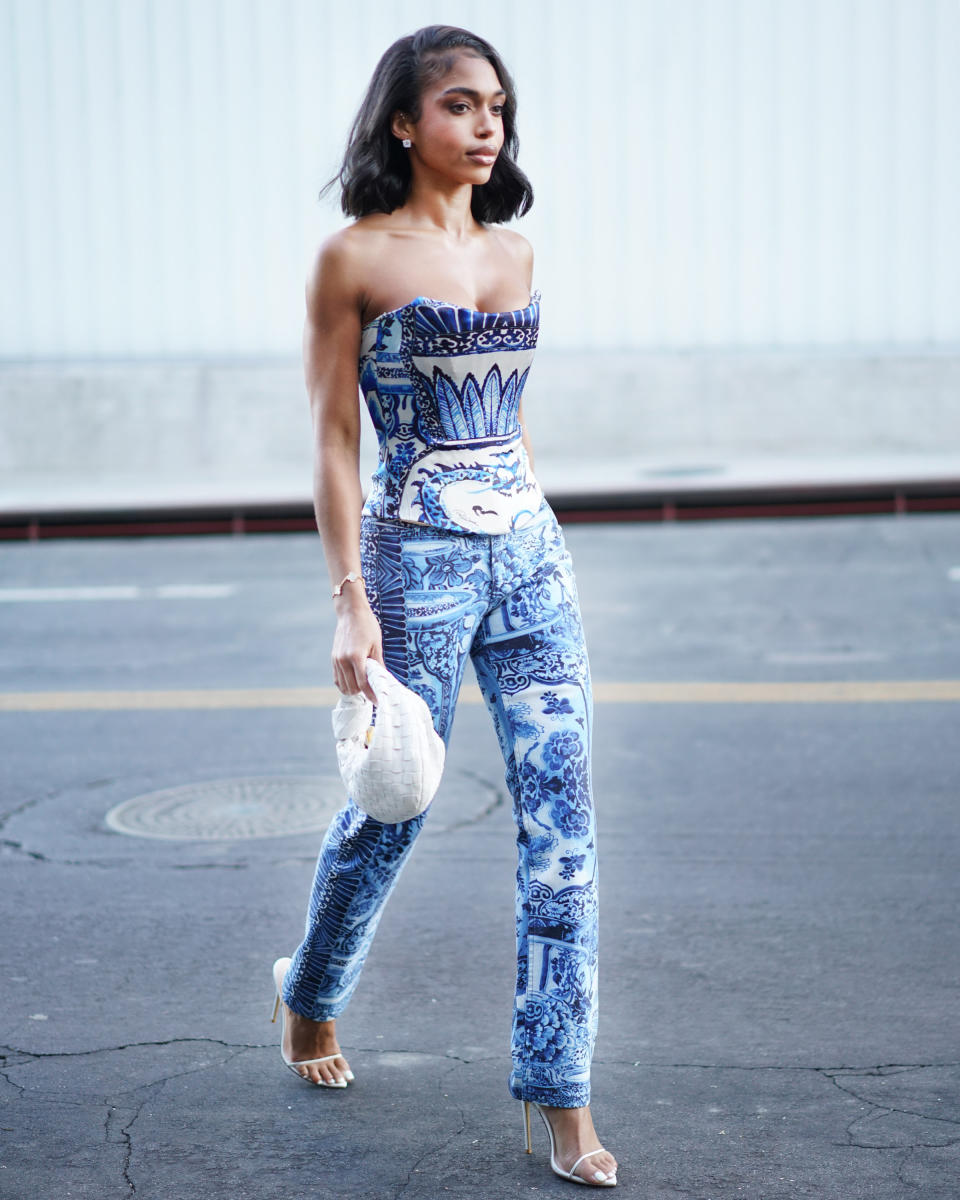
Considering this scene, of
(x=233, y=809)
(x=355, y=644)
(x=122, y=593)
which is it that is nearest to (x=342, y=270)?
(x=355, y=644)

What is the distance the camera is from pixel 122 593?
10.5 metres

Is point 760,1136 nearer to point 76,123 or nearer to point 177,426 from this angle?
point 177,426

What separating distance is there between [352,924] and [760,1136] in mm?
843

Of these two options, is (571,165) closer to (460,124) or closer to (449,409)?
(460,124)

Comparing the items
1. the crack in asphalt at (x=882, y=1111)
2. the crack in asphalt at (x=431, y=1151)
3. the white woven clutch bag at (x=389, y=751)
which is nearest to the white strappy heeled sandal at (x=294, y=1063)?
the crack in asphalt at (x=431, y=1151)

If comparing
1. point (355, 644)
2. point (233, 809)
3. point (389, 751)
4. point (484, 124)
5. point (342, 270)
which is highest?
point (484, 124)

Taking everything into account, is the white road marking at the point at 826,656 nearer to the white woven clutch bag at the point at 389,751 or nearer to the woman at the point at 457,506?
the woman at the point at 457,506

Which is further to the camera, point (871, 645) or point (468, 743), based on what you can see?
point (871, 645)

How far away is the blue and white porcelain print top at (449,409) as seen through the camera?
3002mm

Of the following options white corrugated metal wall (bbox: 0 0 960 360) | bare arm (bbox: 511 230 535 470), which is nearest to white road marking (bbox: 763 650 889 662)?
bare arm (bbox: 511 230 535 470)

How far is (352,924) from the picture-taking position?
327 centimetres

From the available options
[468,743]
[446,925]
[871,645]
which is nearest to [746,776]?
[468,743]

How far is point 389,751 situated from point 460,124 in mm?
1118

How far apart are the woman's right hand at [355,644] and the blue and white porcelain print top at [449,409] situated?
0.62 feet
